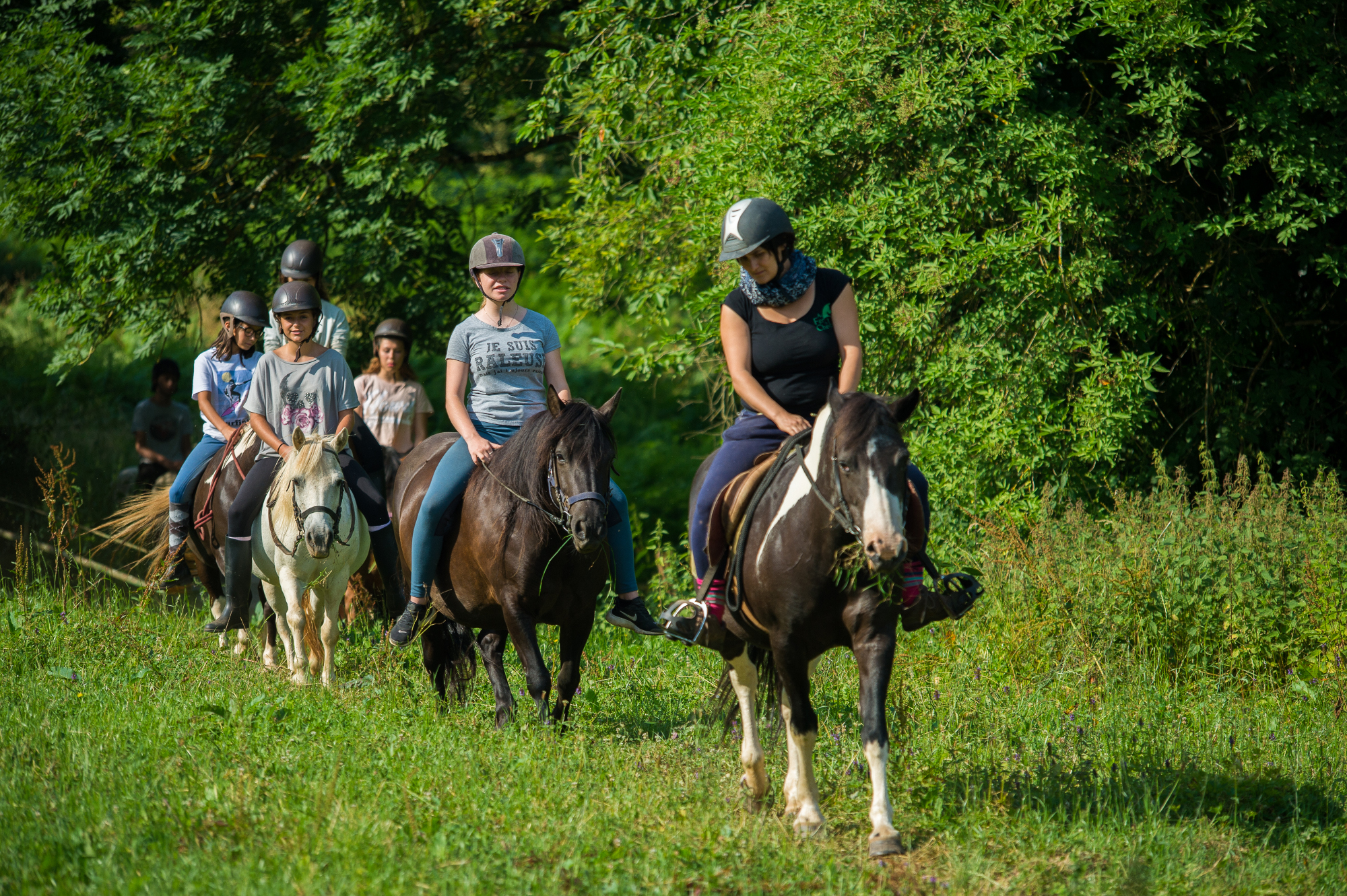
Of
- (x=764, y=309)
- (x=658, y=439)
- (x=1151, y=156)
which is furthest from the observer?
(x=658, y=439)

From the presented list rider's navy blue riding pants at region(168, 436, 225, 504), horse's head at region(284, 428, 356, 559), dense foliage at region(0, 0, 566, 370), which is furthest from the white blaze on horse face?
dense foliage at region(0, 0, 566, 370)

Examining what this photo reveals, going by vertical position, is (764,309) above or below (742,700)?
above

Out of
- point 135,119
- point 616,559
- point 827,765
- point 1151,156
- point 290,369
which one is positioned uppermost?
point 135,119

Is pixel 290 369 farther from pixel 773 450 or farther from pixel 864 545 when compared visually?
pixel 864 545

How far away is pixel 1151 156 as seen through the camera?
27.7ft

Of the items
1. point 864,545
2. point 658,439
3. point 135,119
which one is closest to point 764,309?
point 864,545

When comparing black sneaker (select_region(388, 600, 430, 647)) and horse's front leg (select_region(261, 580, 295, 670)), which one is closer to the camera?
black sneaker (select_region(388, 600, 430, 647))

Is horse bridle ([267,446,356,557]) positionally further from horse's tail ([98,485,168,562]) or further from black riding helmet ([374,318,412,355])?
black riding helmet ([374,318,412,355])

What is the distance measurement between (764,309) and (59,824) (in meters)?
3.66

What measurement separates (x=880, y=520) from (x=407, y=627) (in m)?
3.64

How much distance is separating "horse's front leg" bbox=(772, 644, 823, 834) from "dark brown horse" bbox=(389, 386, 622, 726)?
4.23 ft

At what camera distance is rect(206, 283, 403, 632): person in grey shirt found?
24.6 ft

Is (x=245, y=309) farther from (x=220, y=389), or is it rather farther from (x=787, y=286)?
(x=787, y=286)

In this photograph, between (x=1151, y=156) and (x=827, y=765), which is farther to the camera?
(x=1151, y=156)
